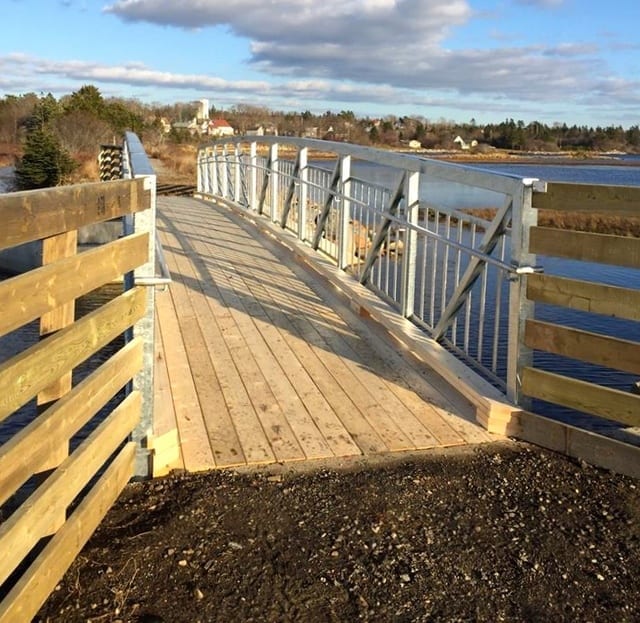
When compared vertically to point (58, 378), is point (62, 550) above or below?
below

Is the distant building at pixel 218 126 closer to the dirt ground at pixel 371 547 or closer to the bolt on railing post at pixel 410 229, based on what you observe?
the bolt on railing post at pixel 410 229

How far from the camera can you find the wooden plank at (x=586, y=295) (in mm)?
3436

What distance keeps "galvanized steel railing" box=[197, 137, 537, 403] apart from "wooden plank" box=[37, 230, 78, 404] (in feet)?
7.35

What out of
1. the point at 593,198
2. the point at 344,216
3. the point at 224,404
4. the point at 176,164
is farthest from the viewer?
the point at 176,164

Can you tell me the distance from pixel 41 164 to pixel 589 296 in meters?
38.1

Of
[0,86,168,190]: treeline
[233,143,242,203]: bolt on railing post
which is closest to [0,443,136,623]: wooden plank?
[233,143,242,203]: bolt on railing post

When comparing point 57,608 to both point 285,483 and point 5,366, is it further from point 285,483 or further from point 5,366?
point 285,483

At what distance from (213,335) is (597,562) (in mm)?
3524

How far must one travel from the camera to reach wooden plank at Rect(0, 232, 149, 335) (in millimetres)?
1962

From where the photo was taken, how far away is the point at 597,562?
109 inches

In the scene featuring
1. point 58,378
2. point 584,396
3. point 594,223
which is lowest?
point 594,223

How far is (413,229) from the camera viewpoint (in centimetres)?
533

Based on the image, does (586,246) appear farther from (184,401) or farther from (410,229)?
(184,401)

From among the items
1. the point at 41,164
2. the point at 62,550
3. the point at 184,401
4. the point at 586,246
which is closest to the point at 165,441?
the point at 184,401
